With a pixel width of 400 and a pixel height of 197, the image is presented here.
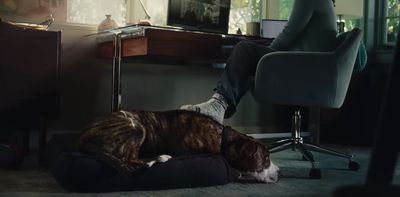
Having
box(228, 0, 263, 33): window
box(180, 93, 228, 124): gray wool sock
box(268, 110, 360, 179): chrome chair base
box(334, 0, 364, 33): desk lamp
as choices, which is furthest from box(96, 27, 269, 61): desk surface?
box(334, 0, 364, 33): desk lamp

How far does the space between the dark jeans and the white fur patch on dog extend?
0.49 meters

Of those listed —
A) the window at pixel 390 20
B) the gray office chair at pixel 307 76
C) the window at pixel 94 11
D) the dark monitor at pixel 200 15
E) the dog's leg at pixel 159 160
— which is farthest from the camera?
the window at pixel 390 20

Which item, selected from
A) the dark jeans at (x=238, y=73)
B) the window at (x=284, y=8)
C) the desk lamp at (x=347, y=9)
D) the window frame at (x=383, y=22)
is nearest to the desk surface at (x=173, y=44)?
the dark jeans at (x=238, y=73)

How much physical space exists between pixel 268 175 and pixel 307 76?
0.60m

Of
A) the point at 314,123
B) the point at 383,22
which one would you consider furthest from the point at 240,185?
the point at 383,22

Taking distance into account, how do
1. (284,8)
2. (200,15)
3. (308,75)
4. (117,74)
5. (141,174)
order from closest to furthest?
(141,174)
(308,75)
(117,74)
(200,15)
(284,8)

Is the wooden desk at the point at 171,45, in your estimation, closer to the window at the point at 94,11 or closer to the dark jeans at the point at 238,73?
the dark jeans at the point at 238,73

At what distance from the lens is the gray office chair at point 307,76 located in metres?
2.46

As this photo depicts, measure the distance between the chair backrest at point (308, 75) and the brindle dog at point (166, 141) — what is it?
0.38 metres

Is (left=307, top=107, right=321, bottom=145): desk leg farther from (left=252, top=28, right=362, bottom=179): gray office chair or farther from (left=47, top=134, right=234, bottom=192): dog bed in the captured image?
(left=47, top=134, right=234, bottom=192): dog bed

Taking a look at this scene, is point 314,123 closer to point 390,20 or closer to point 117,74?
point 390,20

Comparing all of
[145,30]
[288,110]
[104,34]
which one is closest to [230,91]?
[145,30]

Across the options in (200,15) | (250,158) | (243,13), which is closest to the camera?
(250,158)

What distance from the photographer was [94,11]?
11.1 ft
